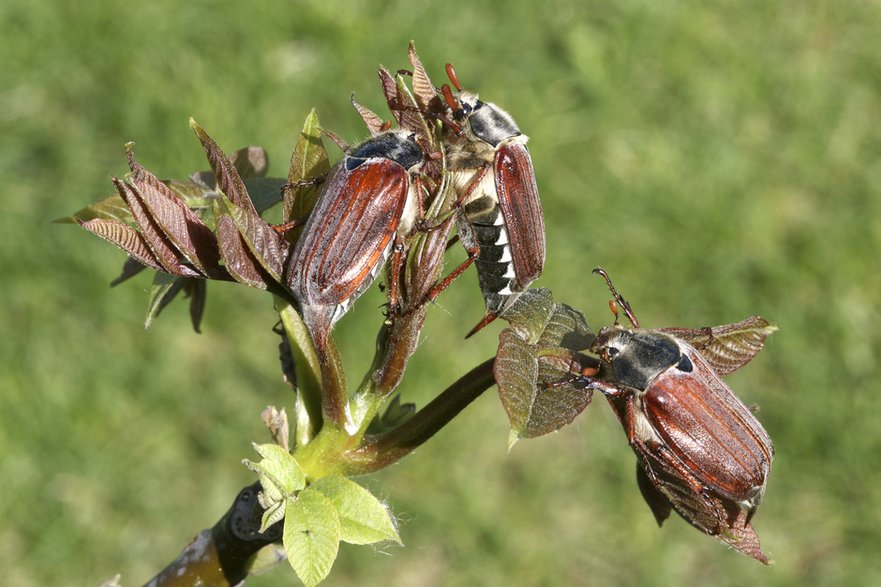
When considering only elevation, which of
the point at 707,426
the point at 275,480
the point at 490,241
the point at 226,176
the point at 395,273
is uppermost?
the point at 226,176

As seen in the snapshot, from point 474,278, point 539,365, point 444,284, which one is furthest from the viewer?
point 474,278

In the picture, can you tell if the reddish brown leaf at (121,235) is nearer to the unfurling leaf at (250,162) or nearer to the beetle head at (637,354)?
the unfurling leaf at (250,162)

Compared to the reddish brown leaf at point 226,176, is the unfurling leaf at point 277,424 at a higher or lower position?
lower

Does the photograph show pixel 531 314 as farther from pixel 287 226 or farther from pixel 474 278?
pixel 474 278

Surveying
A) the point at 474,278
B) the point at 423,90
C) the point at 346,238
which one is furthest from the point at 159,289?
the point at 474,278

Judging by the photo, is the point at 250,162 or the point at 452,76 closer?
the point at 250,162

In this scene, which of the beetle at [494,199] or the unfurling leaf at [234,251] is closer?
the unfurling leaf at [234,251]

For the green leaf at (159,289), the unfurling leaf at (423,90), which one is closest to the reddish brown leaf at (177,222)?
the green leaf at (159,289)

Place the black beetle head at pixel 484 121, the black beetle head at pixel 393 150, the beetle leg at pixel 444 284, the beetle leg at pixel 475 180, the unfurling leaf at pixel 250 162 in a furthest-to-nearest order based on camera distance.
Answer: the black beetle head at pixel 484 121
the beetle leg at pixel 475 180
the unfurling leaf at pixel 250 162
the black beetle head at pixel 393 150
the beetle leg at pixel 444 284
